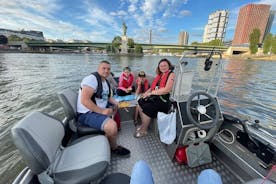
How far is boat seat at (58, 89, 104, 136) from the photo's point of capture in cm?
183

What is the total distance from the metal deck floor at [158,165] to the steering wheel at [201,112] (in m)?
0.63

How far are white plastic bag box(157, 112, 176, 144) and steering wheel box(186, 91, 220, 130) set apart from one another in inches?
9.4

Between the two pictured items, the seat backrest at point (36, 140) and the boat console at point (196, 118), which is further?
the boat console at point (196, 118)

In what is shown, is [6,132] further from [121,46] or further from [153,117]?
[121,46]

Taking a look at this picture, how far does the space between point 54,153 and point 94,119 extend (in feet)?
2.02

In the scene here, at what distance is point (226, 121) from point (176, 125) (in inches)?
27.7

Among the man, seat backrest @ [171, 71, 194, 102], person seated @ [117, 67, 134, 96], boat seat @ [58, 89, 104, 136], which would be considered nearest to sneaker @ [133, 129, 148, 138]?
the man

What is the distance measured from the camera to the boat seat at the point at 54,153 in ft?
3.45

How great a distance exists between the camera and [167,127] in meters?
1.89

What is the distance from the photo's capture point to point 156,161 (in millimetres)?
1917

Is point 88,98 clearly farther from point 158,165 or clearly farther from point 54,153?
point 158,165

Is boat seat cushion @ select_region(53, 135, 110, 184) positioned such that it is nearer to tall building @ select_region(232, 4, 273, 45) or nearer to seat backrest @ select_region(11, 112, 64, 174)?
seat backrest @ select_region(11, 112, 64, 174)

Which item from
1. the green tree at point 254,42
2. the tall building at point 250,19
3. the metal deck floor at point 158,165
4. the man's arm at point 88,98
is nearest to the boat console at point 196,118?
the metal deck floor at point 158,165

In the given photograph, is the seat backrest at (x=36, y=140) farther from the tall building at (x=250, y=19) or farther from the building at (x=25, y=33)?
the building at (x=25, y=33)
